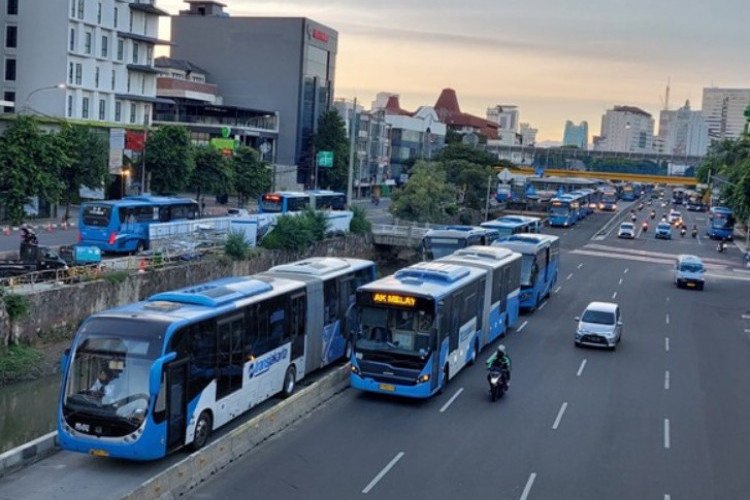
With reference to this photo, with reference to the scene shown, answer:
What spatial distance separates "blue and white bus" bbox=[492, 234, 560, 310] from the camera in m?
39.5

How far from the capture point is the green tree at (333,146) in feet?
343

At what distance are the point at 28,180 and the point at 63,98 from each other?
1934 cm

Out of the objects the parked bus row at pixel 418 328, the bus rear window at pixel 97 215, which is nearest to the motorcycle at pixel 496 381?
the parked bus row at pixel 418 328

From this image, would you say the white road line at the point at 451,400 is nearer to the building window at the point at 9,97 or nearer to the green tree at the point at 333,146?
the building window at the point at 9,97

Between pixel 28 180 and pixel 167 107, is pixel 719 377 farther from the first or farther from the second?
pixel 167 107

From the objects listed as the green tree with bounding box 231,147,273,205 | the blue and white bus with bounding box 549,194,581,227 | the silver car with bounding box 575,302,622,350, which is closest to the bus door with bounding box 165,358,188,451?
the silver car with bounding box 575,302,622,350

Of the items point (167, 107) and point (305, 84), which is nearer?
point (167, 107)

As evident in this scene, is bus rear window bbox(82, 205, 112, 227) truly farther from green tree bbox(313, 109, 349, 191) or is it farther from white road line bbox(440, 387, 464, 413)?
green tree bbox(313, 109, 349, 191)

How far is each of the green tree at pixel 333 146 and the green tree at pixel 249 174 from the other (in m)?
24.9

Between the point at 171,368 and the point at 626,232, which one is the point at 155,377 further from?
the point at 626,232

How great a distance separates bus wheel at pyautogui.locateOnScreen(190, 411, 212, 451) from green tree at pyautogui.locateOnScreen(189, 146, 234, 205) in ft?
175

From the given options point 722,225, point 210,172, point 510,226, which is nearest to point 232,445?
point 510,226

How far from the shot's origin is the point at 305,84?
105 m

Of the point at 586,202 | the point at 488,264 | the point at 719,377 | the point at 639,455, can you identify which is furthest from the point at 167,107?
the point at 639,455
